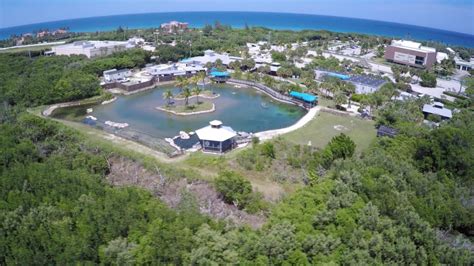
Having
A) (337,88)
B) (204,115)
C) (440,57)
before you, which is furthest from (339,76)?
(440,57)

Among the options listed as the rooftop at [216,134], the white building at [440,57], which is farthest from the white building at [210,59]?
the white building at [440,57]

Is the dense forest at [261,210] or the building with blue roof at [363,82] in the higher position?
the building with blue roof at [363,82]

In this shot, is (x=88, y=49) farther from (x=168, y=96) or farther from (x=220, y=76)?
(x=168, y=96)

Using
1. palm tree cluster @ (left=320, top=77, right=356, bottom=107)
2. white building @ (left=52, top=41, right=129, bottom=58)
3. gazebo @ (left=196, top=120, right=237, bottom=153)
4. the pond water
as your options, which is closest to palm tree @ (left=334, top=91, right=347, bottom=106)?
palm tree cluster @ (left=320, top=77, right=356, bottom=107)

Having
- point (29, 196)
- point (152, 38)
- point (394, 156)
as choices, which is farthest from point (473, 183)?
point (152, 38)

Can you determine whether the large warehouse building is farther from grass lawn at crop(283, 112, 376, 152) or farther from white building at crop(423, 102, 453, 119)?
grass lawn at crop(283, 112, 376, 152)

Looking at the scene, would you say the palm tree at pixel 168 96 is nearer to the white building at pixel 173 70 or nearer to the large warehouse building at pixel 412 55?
the white building at pixel 173 70
